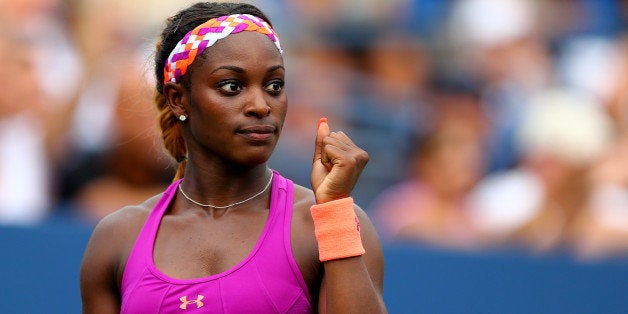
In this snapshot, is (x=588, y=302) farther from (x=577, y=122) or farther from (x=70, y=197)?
(x=70, y=197)

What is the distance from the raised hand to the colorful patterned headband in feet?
1.03

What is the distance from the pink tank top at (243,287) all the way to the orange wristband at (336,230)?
102mm

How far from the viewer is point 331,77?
6.21m

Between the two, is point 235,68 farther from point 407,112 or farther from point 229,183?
point 407,112

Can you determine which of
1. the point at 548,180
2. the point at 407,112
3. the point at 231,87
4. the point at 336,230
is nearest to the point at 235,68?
the point at 231,87

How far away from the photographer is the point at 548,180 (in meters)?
5.29

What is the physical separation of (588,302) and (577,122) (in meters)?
1.16

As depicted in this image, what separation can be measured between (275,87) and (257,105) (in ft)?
0.33

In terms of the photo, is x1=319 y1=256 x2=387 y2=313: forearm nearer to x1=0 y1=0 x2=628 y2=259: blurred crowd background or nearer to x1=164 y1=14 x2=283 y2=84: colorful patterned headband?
x1=164 y1=14 x2=283 y2=84: colorful patterned headband

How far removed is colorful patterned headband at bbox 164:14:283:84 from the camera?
2850 millimetres

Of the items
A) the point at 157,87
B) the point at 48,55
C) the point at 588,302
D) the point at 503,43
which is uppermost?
the point at 503,43

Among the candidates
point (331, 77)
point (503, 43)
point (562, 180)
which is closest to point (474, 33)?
point (503, 43)

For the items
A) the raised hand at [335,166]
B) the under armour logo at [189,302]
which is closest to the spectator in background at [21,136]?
the under armour logo at [189,302]

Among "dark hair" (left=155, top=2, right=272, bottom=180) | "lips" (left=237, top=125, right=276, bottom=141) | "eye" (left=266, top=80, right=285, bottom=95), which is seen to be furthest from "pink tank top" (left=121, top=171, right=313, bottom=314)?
"dark hair" (left=155, top=2, right=272, bottom=180)
